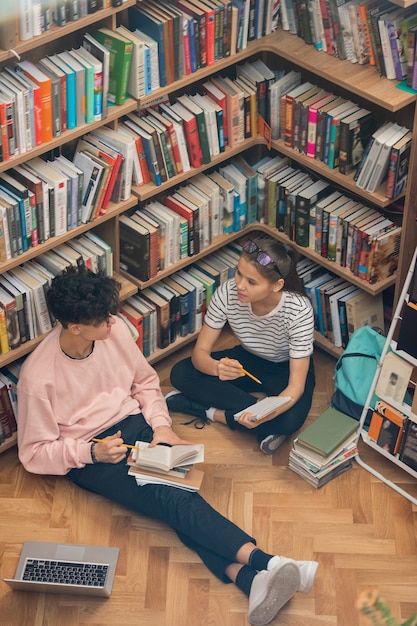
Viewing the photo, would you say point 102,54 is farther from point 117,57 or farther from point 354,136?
point 354,136

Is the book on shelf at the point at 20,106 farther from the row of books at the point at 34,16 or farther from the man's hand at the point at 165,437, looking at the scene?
the man's hand at the point at 165,437

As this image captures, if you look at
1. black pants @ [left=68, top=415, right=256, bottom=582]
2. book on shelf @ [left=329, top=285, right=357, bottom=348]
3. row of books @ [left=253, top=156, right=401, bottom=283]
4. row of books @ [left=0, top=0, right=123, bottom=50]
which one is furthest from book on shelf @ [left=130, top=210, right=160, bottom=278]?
row of books @ [left=0, top=0, right=123, bottom=50]


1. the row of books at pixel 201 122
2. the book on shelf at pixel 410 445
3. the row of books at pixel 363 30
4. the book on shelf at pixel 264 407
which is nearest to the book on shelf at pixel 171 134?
the row of books at pixel 201 122

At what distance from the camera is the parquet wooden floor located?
3322mm

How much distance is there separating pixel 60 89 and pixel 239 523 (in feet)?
5.55

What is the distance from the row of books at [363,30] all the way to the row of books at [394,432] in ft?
4.04

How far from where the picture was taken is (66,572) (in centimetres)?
335

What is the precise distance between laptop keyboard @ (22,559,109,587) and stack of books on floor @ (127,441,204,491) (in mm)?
345

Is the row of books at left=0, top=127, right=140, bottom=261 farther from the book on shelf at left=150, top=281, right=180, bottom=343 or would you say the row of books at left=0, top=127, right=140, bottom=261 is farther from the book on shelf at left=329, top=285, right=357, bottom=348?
the book on shelf at left=329, top=285, right=357, bottom=348

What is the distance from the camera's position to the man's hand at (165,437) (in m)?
3.58

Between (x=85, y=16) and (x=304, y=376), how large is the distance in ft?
5.20

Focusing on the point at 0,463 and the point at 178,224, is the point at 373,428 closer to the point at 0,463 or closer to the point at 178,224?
the point at 178,224

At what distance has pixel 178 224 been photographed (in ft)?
12.6

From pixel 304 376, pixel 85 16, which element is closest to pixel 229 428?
pixel 304 376
